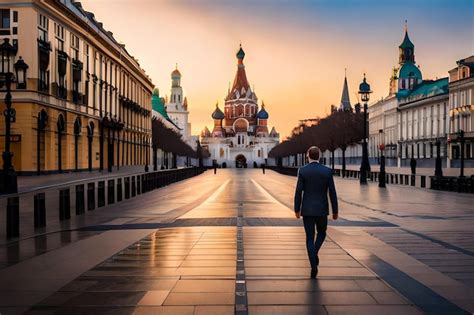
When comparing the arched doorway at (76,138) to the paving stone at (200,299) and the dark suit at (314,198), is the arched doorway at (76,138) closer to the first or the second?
the dark suit at (314,198)

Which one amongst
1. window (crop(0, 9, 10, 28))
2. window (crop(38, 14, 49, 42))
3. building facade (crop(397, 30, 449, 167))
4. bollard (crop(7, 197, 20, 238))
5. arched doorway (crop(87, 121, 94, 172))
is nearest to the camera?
bollard (crop(7, 197, 20, 238))

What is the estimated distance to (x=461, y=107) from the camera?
306ft

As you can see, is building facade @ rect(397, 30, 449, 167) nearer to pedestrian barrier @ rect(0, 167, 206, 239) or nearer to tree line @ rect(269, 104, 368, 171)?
tree line @ rect(269, 104, 368, 171)

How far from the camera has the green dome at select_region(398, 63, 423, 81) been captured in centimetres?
14088

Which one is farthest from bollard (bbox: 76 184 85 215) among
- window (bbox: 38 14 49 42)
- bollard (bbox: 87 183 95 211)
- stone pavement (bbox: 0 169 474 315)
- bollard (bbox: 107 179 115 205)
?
window (bbox: 38 14 49 42)

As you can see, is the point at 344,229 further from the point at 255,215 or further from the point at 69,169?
the point at 69,169

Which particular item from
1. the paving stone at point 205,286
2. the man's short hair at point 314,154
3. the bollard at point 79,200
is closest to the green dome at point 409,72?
the bollard at point 79,200

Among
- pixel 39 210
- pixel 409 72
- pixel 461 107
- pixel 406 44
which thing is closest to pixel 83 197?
pixel 39 210

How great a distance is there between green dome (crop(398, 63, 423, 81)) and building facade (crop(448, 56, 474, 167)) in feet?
144

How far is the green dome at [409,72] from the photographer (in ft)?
462

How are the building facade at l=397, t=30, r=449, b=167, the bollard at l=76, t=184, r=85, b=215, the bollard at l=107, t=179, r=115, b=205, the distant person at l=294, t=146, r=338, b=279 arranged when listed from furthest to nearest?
the building facade at l=397, t=30, r=449, b=167
the bollard at l=107, t=179, r=115, b=205
the bollard at l=76, t=184, r=85, b=215
the distant person at l=294, t=146, r=338, b=279

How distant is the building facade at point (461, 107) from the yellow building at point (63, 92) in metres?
47.8

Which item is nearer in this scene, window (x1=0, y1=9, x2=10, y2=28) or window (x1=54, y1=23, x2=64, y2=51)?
window (x1=0, y1=9, x2=10, y2=28)

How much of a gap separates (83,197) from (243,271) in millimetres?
11849
